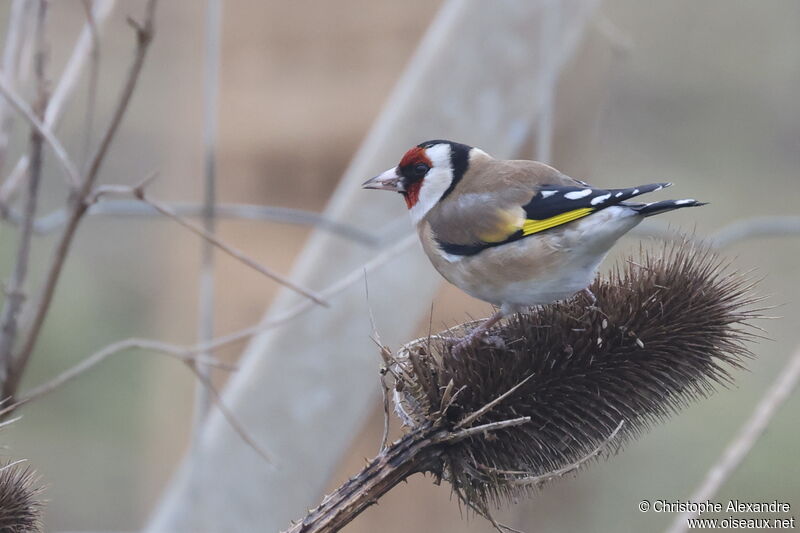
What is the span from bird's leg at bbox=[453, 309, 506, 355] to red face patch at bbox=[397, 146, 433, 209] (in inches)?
15.0

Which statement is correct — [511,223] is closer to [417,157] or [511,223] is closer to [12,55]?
[417,157]

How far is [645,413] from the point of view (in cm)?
113

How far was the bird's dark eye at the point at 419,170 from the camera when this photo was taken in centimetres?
153

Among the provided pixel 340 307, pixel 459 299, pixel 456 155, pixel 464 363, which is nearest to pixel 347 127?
pixel 459 299

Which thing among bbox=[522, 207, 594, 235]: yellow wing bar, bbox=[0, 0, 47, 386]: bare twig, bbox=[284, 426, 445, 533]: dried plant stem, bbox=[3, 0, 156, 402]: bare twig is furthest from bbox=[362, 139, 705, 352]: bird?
bbox=[0, 0, 47, 386]: bare twig

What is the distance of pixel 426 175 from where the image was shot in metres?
1.53

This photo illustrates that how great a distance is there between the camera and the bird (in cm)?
124

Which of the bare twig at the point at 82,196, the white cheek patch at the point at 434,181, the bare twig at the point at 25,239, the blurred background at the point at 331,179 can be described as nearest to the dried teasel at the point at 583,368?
the white cheek patch at the point at 434,181

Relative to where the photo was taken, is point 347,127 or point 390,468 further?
point 347,127

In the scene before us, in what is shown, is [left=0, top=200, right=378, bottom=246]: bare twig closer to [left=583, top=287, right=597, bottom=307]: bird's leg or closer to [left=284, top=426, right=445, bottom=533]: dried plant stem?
[left=583, top=287, right=597, bottom=307]: bird's leg

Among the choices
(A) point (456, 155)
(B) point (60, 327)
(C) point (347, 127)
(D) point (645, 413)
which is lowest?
(D) point (645, 413)

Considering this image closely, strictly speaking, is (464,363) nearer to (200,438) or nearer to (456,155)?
(456,155)

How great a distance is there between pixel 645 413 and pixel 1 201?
1049mm

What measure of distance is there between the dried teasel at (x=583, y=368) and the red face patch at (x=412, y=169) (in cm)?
42
